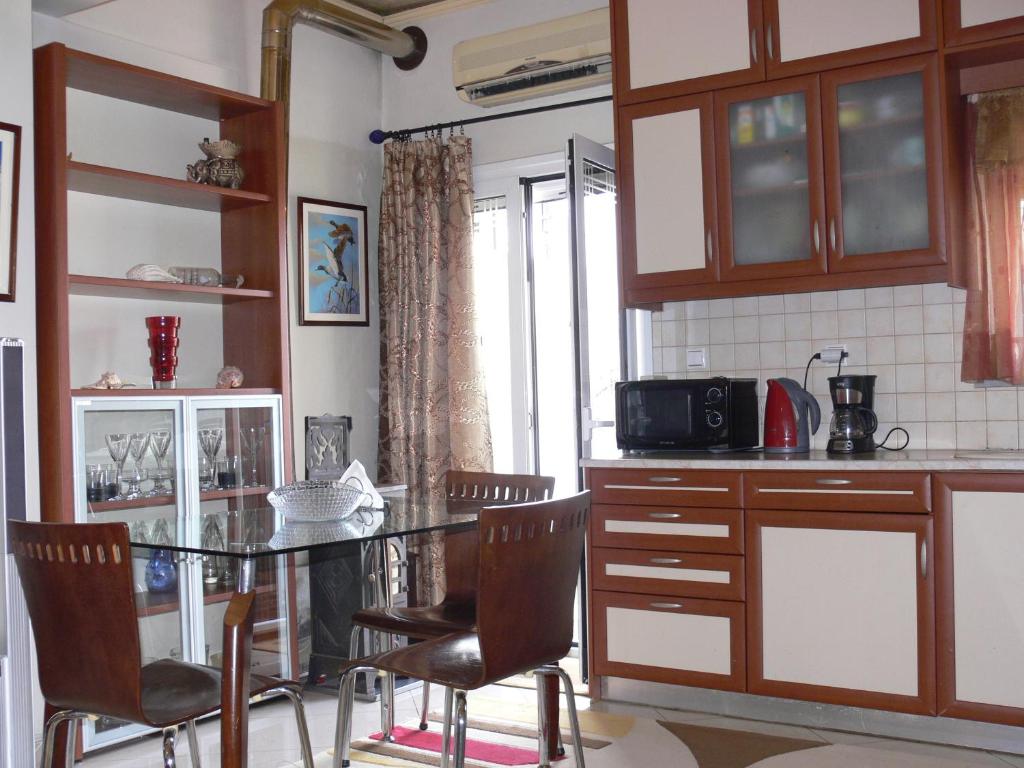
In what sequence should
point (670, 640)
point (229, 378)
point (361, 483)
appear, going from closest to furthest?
1. point (361, 483)
2. point (670, 640)
3. point (229, 378)

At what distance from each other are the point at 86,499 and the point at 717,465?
2.05 meters

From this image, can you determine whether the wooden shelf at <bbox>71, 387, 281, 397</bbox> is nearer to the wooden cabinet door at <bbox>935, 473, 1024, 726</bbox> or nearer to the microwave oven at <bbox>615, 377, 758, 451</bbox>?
the microwave oven at <bbox>615, 377, 758, 451</bbox>

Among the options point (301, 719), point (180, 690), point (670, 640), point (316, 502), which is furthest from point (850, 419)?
point (180, 690)

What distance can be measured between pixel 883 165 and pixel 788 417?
0.91m

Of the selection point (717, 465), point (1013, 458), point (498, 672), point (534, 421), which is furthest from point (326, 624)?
point (1013, 458)

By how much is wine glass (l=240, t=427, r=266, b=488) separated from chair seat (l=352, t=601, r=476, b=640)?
107cm

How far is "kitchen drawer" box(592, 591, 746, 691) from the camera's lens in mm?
3439

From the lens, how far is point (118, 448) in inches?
135

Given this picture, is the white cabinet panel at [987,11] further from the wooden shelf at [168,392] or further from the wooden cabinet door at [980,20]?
the wooden shelf at [168,392]

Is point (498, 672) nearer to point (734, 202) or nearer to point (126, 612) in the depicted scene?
point (126, 612)

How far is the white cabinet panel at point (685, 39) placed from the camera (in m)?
3.65

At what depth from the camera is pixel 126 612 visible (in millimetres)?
2014

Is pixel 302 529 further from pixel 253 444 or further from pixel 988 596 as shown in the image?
pixel 988 596

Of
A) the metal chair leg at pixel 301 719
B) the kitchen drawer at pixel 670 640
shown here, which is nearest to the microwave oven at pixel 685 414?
the kitchen drawer at pixel 670 640
